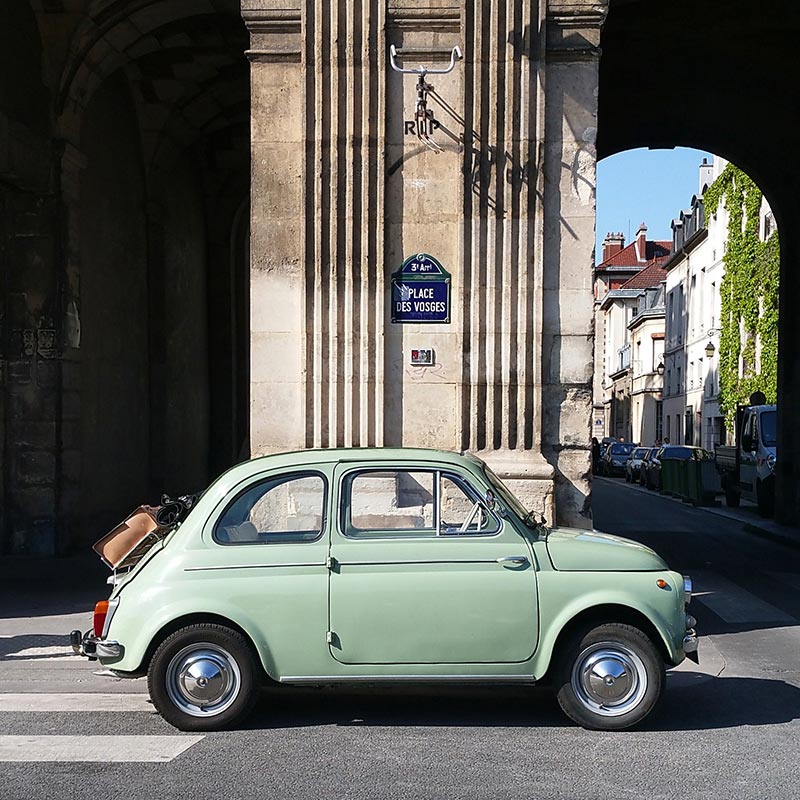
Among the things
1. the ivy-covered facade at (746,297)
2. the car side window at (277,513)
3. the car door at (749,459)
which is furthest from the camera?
the ivy-covered facade at (746,297)

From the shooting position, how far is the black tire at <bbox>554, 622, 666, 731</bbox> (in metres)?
6.46

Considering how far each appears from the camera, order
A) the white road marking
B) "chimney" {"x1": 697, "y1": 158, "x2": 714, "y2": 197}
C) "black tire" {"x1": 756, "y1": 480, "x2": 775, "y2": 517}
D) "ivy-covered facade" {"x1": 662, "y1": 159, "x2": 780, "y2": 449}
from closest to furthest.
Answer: the white road marking < "black tire" {"x1": 756, "y1": 480, "x2": 775, "y2": 517} < "ivy-covered facade" {"x1": 662, "y1": 159, "x2": 780, "y2": 449} < "chimney" {"x1": 697, "y1": 158, "x2": 714, "y2": 197}

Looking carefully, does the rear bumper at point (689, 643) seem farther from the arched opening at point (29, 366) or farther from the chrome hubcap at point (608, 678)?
the arched opening at point (29, 366)

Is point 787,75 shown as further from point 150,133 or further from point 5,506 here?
point 5,506

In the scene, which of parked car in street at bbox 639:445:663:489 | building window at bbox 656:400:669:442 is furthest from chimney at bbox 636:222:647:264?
parked car in street at bbox 639:445:663:489

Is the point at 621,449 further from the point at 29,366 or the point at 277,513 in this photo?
the point at 277,513

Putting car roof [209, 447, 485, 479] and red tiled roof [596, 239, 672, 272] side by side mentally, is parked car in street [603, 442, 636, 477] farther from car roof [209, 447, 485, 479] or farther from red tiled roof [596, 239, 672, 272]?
red tiled roof [596, 239, 672, 272]

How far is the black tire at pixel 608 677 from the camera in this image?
6465mm

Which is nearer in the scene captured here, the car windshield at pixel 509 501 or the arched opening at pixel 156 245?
the car windshield at pixel 509 501

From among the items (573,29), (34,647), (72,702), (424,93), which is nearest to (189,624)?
(72,702)

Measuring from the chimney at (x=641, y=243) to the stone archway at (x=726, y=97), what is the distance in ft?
252

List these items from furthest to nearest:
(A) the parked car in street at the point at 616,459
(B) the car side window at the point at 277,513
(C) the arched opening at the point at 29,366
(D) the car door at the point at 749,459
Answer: (A) the parked car in street at the point at 616,459
(D) the car door at the point at 749,459
(C) the arched opening at the point at 29,366
(B) the car side window at the point at 277,513

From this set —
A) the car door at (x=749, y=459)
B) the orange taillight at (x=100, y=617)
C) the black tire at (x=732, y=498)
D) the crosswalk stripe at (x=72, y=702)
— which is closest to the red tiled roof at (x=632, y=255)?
the black tire at (x=732, y=498)

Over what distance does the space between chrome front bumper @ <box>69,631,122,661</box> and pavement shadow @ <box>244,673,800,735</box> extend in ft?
3.00
